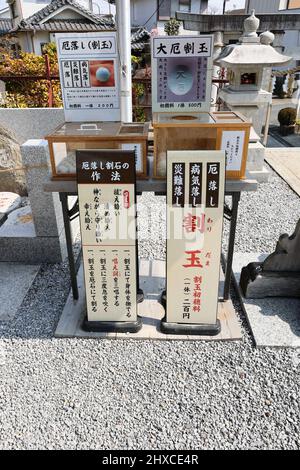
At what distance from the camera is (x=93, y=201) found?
3553mm

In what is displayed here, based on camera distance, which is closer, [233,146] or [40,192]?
[233,146]

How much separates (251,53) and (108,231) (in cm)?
748

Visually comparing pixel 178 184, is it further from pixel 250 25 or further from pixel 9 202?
pixel 250 25

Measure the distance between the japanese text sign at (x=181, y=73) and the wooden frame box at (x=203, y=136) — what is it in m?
0.12

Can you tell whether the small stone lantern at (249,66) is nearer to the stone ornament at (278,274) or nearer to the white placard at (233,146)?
the stone ornament at (278,274)

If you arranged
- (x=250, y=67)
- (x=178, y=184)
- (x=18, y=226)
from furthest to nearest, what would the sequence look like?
(x=250, y=67), (x=18, y=226), (x=178, y=184)

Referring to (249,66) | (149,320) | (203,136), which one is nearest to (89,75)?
(203,136)

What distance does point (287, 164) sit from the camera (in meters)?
9.95

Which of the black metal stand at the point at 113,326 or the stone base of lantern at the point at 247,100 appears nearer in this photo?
the black metal stand at the point at 113,326

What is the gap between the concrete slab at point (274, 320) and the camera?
4047mm

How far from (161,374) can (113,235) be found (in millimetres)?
1545

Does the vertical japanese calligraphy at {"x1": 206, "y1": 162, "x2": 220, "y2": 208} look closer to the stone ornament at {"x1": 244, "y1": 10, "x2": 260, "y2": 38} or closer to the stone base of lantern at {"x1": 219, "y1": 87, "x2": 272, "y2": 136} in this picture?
the stone base of lantern at {"x1": 219, "y1": 87, "x2": 272, "y2": 136}

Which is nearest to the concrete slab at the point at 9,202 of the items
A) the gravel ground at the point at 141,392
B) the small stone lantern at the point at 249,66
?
the gravel ground at the point at 141,392
